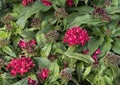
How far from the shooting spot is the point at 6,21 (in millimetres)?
3977

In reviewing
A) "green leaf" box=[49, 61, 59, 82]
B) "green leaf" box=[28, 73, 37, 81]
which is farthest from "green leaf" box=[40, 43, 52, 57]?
"green leaf" box=[28, 73, 37, 81]

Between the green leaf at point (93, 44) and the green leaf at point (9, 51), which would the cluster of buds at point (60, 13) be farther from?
the green leaf at point (9, 51)

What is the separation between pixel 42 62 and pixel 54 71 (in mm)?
187

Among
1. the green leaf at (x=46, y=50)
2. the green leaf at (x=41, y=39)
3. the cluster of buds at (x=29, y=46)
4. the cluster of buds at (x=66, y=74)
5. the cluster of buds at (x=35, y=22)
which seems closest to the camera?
the cluster of buds at (x=66, y=74)

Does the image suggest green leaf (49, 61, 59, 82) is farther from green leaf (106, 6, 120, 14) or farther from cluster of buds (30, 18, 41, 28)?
green leaf (106, 6, 120, 14)

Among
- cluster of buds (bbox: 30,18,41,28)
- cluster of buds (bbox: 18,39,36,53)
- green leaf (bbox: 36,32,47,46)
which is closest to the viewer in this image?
cluster of buds (bbox: 18,39,36,53)

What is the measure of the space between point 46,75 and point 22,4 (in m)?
1.17

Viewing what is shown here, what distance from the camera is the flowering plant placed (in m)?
3.31

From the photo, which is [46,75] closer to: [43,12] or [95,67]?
[95,67]

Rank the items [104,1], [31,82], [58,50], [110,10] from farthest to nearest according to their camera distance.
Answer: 1. [104,1]
2. [110,10]
3. [58,50]
4. [31,82]

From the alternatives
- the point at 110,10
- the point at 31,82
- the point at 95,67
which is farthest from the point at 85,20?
the point at 31,82

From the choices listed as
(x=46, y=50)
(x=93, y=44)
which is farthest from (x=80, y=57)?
(x=46, y=50)

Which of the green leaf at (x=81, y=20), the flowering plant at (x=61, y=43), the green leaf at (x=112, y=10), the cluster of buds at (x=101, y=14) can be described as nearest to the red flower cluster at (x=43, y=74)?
the flowering plant at (x=61, y=43)

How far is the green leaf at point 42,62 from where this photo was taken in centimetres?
346
